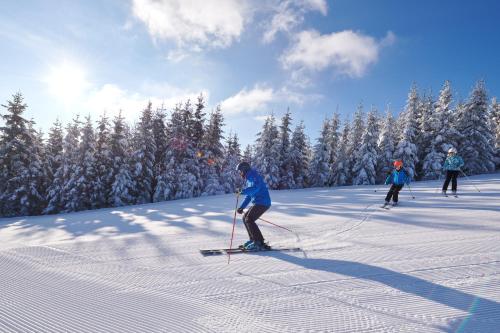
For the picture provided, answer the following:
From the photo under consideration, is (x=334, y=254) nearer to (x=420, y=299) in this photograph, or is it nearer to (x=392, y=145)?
(x=420, y=299)

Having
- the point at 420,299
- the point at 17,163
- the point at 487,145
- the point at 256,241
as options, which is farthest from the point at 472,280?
the point at 487,145

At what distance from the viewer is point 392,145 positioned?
39.0 metres

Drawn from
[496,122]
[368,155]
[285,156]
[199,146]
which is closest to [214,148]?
[199,146]

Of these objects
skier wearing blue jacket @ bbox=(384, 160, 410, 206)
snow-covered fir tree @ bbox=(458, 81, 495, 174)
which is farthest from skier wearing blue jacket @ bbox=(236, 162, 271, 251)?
snow-covered fir tree @ bbox=(458, 81, 495, 174)

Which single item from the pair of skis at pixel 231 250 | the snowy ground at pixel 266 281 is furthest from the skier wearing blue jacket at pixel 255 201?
the snowy ground at pixel 266 281

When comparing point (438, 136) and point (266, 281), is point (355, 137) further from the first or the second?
point (266, 281)

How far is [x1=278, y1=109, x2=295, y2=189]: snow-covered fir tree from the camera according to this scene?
38.9 m

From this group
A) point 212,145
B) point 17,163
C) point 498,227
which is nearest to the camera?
point 498,227

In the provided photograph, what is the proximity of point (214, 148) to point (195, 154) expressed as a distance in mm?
3187

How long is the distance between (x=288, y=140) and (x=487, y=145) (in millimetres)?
22797

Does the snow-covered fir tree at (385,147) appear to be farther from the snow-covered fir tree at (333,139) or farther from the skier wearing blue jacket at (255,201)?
the skier wearing blue jacket at (255,201)

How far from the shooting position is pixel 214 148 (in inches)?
1419

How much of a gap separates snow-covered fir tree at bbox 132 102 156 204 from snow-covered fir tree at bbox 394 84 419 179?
27642mm

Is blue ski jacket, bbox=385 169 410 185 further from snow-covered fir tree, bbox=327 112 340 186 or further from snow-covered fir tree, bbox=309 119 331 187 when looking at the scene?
snow-covered fir tree, bbox=327 112 340 186
